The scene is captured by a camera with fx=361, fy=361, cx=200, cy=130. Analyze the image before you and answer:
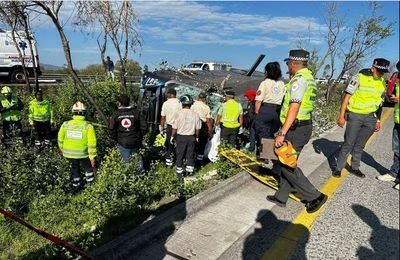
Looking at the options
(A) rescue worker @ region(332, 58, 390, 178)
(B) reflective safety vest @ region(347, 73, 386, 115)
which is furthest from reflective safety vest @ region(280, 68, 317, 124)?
(B) reflective safety vest @ region(347, 73, 386, 115)

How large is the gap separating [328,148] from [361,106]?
7.49ft

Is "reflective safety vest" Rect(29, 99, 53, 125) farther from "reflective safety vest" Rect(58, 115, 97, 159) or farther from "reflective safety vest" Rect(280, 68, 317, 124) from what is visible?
"reflective safety vest" Rect(280, 68, 317, 124)

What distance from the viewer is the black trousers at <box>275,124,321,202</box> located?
4.21m

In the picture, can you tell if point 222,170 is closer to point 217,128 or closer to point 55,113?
point 217,128

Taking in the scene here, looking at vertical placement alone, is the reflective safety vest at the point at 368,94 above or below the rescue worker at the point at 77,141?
above

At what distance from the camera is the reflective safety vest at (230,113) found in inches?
292

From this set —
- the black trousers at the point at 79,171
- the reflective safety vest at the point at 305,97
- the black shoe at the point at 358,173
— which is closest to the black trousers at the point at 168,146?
the black trousers at the point at 79,171

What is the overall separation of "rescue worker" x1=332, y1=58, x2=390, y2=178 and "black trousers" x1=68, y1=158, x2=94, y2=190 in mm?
3876

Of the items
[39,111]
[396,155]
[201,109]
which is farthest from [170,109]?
[39,111]

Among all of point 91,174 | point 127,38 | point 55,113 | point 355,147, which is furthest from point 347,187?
point 55,113

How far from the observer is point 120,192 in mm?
4281

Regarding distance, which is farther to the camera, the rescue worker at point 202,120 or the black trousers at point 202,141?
the black trousers at point 202,141

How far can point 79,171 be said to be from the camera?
5.84m

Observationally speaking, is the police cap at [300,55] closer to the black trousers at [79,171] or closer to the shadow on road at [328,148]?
the shadow on road at [328,148]
